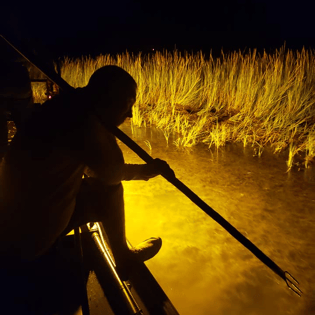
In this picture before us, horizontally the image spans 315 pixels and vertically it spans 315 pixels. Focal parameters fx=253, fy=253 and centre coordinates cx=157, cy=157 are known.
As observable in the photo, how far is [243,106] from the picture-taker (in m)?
4.84

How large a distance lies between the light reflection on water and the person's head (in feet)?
3.68

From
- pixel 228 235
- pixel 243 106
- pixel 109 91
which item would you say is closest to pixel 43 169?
pixel 109 91

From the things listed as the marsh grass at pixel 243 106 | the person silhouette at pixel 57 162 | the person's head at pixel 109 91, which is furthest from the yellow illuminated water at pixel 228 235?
the person's head at pixel 109 91

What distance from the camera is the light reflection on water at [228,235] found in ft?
4.98

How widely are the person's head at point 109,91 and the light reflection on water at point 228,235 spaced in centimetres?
112

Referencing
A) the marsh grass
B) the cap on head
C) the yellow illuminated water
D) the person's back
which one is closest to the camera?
the person's back

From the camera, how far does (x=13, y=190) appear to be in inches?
38.5

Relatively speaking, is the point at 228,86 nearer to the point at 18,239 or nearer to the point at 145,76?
the point at 145,76

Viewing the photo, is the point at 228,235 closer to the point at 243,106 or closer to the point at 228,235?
the point at 228,235

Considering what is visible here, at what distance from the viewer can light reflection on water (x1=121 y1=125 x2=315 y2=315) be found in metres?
1.52

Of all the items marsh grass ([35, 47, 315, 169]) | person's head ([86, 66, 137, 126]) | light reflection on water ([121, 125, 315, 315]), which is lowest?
light reflection on water ([121, 125, 315, 315])

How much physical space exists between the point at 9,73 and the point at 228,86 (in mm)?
4307

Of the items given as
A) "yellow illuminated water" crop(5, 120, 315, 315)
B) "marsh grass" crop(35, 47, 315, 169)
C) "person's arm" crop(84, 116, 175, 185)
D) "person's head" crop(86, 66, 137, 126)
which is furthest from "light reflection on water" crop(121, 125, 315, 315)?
"person's head" crop(86, 66, 137, 126)

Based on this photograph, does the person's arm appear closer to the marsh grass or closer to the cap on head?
the cap on head
